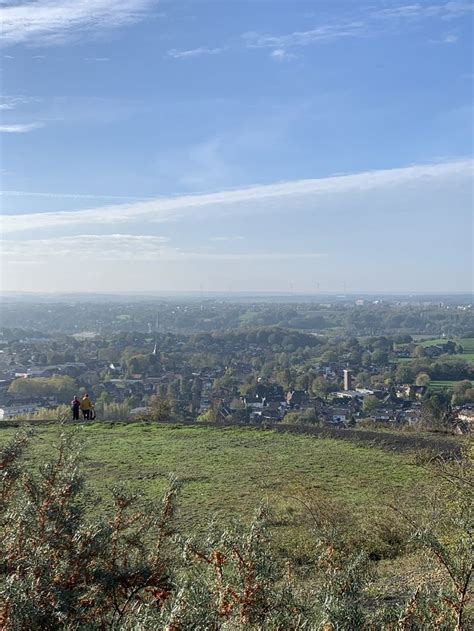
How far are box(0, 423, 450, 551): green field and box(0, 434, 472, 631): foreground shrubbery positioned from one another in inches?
153

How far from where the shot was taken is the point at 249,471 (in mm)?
11453

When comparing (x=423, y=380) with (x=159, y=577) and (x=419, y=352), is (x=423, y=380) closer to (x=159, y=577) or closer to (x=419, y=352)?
(x=419, y=352)

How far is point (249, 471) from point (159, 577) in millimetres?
8391

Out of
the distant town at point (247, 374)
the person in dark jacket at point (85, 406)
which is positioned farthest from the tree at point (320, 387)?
the person in dark jacket at point (85, 406)

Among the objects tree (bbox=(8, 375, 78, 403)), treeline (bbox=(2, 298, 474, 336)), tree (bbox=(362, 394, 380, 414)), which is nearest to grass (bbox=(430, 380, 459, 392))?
tree (bbox=(362, 394, 380, 414))

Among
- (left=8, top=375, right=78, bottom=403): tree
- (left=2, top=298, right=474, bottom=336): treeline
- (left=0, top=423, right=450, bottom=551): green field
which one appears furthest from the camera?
(left=2, top=298, right=474, bottom=336): treeline

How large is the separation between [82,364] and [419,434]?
137 ft

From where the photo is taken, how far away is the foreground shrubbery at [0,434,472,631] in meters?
2.51

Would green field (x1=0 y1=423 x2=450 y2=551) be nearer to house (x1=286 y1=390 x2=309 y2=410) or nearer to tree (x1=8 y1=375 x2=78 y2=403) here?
house (x1=286 y1=390 x2=309 y2=410)

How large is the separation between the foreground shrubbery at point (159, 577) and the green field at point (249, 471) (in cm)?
389

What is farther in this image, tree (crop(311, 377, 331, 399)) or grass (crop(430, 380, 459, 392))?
tree (crop(311, 377, 331, 399))

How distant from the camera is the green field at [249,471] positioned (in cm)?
869

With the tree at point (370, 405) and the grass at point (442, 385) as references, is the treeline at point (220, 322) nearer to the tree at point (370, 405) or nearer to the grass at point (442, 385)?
the grass at point (442, 385)

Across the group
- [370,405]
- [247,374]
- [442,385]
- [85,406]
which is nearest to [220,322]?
[247,374]
